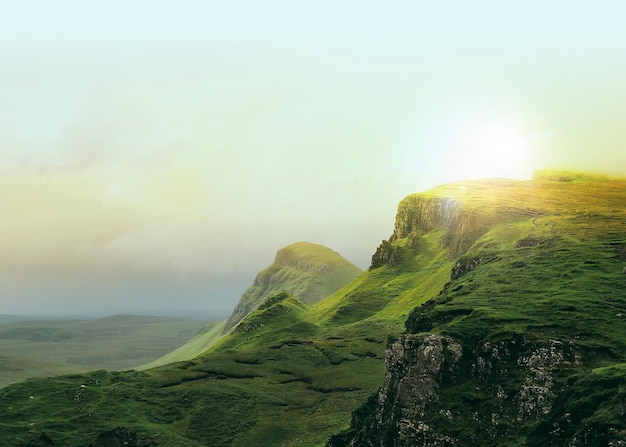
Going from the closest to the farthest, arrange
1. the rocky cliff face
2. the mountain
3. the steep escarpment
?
the steep escarpment
the mountain
the rocky cliff face

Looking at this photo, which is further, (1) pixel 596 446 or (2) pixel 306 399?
(2) pixel 306 399

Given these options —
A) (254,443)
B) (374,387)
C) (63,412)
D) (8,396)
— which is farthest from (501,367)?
(8,396)

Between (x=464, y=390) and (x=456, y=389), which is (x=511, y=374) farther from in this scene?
(x=456, y=389)

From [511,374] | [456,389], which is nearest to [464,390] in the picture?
[456,389]

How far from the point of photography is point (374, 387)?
188750 mm

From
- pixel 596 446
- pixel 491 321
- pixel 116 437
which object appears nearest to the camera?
pixel 596 446

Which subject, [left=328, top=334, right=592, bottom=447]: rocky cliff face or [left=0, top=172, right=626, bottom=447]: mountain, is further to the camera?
[left=328, top=334, right=592, bottom=447]: rocky cliff face

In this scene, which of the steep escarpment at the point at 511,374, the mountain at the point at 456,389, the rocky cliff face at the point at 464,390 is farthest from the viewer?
the rocky cliff face at the point at 464,390

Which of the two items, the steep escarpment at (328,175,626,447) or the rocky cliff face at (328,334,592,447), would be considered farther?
the rocky cliff face at (328,334,592,447)

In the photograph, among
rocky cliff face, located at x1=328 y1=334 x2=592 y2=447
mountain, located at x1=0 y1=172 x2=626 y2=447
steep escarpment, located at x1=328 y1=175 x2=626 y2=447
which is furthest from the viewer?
rocky cliff face, located at x1=328 y1=334 x2=592 y2=447

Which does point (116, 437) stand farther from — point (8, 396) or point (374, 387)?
point (374, 387)

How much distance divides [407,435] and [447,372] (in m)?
14.3

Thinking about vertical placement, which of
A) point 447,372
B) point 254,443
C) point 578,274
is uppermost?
point 578,274

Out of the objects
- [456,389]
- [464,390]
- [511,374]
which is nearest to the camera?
[511,374]
